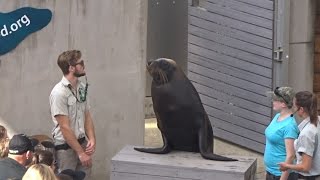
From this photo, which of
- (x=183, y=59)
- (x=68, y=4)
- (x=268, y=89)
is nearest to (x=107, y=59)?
(x=68, y=4)

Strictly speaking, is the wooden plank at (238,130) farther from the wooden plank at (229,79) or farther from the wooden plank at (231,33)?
the wooden plank at (231,33)

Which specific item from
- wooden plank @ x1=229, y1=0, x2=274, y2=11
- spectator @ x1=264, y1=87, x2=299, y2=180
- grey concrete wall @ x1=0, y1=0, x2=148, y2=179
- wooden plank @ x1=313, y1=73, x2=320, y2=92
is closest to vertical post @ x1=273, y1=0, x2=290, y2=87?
wooden plank @ x1=229, y1=0, x2=274, y2=11

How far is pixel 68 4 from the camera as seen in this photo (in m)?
8.21

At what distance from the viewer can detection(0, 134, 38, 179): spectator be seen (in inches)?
203

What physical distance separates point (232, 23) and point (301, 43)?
1.06 metres

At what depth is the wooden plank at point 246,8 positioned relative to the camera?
997cm

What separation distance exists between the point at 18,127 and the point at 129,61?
1.50m

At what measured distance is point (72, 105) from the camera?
6641mm

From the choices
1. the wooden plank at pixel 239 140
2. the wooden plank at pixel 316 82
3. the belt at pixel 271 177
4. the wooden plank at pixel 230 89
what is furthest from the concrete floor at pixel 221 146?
the belt at pixel 271 177

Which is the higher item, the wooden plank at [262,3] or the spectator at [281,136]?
the wooden plank at [262,3]

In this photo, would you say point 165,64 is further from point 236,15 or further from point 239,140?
point 239,140

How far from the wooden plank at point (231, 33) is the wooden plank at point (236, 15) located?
175 millimetres

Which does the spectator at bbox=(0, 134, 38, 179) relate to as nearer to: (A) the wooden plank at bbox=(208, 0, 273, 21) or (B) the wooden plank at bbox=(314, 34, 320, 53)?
(A) the wooden plank at bbox=(208, 0, 273, 21)

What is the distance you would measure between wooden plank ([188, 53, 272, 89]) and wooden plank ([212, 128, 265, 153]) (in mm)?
854
